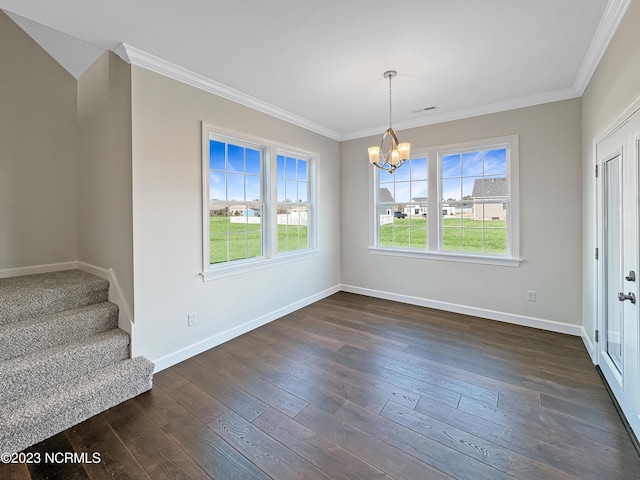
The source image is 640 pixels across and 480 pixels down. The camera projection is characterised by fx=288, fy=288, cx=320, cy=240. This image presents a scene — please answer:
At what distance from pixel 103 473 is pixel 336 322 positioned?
2.66 m

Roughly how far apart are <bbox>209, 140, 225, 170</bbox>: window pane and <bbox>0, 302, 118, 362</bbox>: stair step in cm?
175

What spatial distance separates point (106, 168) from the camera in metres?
2.89


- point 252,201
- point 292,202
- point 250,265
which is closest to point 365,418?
point 250,265

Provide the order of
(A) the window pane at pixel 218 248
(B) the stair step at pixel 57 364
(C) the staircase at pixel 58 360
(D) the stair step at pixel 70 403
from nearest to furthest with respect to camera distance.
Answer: (D) the stair step at pixel 70 403 → (C) the staircase at pixel 58 360 → (B) the stair step at pixel 57 364 → (A) the window pane at pixel 218 248

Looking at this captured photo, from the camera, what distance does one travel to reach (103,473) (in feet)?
5.26

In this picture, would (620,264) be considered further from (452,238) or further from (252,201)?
(252,201)

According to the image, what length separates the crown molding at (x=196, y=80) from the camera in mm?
2467

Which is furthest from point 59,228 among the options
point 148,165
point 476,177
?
point 476,177

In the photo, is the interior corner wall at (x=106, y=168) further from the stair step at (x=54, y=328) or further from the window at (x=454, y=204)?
the window at (x=454, y=204)

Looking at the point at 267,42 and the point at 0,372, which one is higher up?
the point at 267,42

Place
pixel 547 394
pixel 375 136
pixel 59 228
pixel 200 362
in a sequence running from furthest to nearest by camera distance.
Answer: pixel 375 136, pixel 59 228, pixel 200 362, pixel 547 394

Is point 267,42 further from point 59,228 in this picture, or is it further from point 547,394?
point 547,394

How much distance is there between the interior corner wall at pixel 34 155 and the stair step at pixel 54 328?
1.38 metres

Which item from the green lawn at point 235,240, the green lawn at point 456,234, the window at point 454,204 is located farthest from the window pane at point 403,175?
the green lawn at point 235,240
